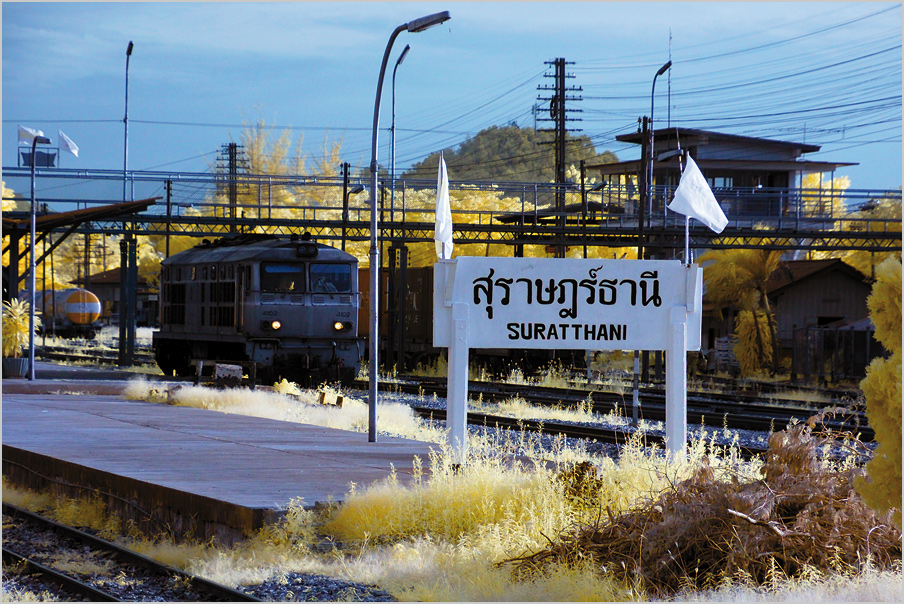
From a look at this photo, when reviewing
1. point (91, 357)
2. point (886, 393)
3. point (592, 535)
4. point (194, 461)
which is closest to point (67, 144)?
point (91, 357)

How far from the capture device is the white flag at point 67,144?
28.3 meters

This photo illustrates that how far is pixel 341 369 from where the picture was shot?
26359 mm

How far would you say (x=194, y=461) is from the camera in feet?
42.8

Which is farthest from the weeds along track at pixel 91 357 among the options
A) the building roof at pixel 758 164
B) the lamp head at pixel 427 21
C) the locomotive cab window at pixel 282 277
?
the building roof at pixel 758 164

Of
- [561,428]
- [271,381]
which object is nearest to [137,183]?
[271,381]

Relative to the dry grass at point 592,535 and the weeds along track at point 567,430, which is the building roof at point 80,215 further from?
the dry grass at point 592,535

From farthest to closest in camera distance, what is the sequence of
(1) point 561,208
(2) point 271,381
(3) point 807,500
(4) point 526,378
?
(1) point 561,208
(4) point 526,378
(2) point 271,381
(3) point 807,500

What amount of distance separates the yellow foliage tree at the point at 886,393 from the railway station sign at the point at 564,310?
4789 millimetres

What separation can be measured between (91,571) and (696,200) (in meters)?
7.81

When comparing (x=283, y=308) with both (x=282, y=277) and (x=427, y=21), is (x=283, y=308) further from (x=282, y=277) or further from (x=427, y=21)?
(x=427, y=21)

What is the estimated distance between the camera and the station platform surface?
1039 centimetres

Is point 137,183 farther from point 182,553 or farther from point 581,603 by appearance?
→ point 581,603

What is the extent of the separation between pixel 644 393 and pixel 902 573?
64.8 feet

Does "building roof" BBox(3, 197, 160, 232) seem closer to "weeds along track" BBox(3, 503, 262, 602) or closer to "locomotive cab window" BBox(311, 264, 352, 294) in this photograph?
"locomotive cab window" BBox(311, 264, 352, 294)
